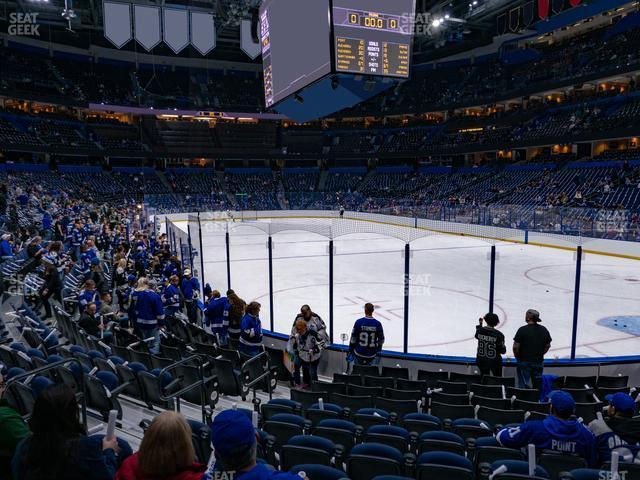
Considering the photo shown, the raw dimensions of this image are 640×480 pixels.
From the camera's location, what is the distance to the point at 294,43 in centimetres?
1397

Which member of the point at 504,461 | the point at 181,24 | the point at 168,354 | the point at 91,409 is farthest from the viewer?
the point at 181,24

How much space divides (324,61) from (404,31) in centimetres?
262

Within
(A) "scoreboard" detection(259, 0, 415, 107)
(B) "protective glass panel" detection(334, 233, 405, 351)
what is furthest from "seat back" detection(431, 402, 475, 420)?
(A) "scoreboard" detection(259, 0, 415, 107)

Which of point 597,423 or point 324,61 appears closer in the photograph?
point 597,423

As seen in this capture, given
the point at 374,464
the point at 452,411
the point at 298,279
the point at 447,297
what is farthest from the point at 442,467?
the point at 298,279

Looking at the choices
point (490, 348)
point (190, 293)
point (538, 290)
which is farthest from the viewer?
point (538, 290)

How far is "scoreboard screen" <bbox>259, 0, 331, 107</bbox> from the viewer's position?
12633 millimetres

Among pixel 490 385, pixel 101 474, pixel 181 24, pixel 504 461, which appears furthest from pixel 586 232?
pixel 101 474

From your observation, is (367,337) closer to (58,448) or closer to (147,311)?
(147,311)

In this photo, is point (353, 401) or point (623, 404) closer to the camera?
point (623, 404)

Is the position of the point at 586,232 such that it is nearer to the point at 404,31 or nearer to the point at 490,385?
the point at 404,31

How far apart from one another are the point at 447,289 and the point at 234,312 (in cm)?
788

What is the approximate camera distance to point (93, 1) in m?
29.7

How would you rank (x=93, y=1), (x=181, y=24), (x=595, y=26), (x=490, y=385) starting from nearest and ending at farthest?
1. (x=490, y=385)
2. (x=181, y=24)
3. (x=93, y=1)
4. (x=595, y=26)
